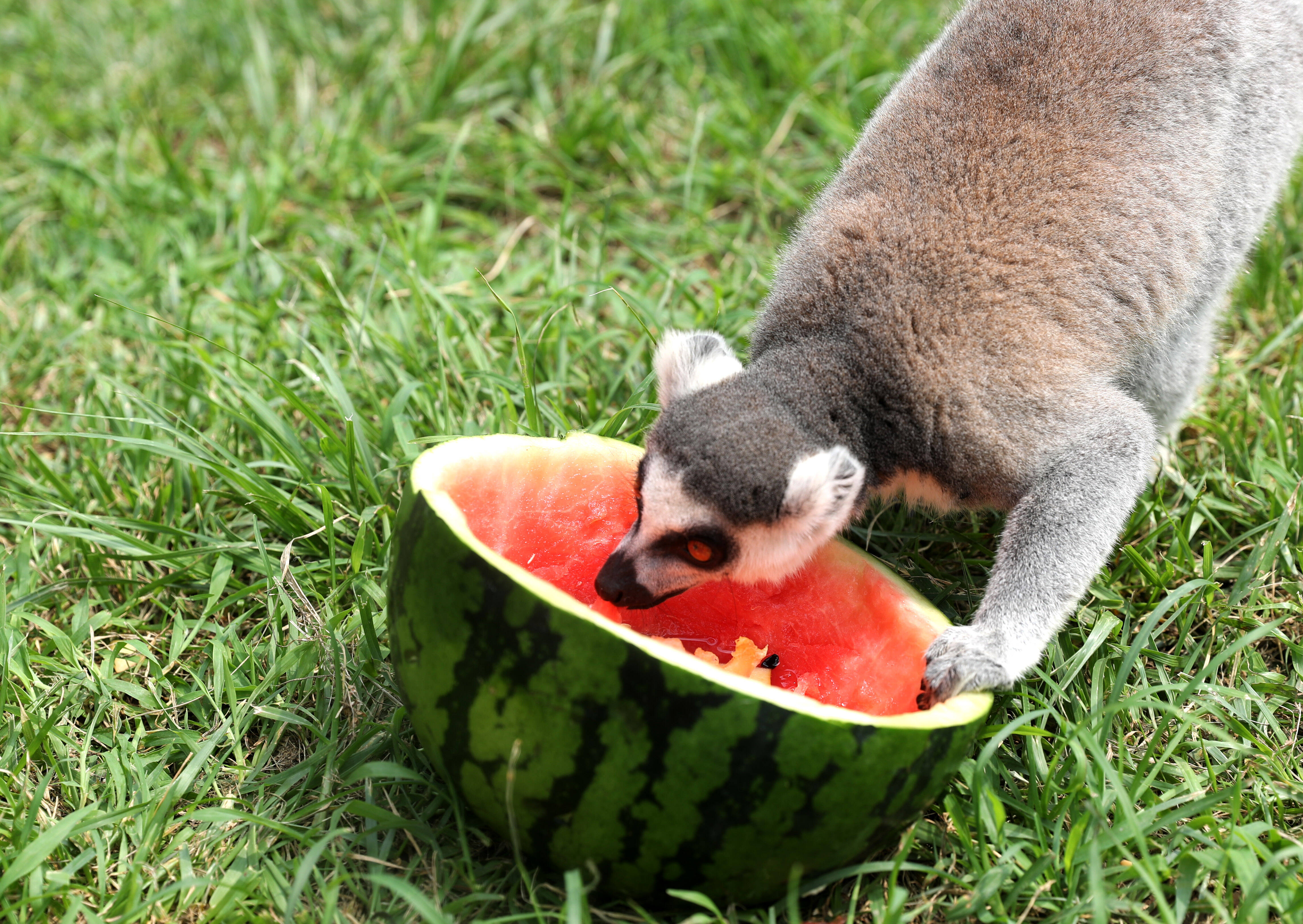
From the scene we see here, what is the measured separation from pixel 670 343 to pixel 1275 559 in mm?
2088

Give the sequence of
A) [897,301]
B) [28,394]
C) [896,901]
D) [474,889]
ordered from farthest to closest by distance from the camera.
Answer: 1. [28,394]
2. [897,301]
3. [474,889]
4. [896,901]

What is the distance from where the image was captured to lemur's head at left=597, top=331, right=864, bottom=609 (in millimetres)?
2736

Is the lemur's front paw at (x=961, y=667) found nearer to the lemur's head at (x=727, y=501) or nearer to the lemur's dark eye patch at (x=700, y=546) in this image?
the lemur's head at (x=727, y=501)

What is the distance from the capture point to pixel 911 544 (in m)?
3.47

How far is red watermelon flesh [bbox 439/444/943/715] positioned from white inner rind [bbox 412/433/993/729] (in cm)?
4

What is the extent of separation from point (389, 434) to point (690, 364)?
45.2 inches

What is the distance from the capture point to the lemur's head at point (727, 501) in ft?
8.98

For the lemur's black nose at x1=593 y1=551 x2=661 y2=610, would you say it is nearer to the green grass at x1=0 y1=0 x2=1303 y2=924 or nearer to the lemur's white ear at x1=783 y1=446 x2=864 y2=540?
the lemur's white ear at x1=783 y1=446 x2=864 y2=540

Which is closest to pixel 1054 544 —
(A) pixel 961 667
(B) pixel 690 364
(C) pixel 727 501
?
(A) pixel 961 667

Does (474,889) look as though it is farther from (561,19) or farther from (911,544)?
(561,19)

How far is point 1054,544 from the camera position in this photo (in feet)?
9.65

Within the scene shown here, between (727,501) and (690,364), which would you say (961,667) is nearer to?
(727,501)

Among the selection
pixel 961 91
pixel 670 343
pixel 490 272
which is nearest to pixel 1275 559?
pixel 961 91

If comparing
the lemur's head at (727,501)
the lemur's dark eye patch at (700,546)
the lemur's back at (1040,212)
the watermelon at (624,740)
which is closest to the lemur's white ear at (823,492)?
the lemur's head at (727,501)
